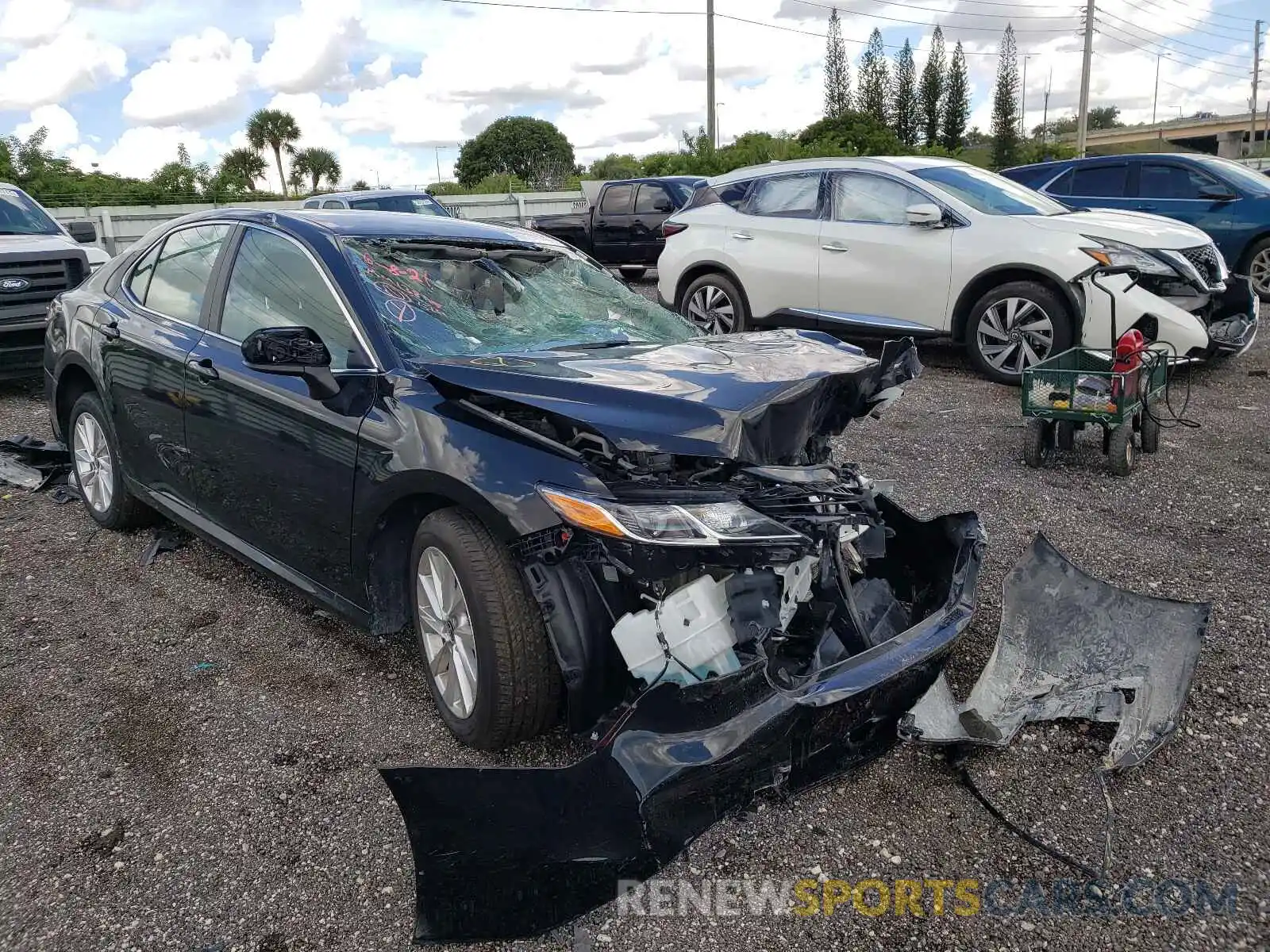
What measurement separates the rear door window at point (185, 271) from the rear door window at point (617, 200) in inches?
441

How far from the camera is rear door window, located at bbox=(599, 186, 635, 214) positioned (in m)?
15.0

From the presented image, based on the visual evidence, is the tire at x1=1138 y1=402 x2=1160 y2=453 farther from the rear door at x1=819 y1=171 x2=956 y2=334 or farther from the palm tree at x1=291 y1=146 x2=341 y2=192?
the palm tree at x1=291 y1=146 x2=341 y2=192

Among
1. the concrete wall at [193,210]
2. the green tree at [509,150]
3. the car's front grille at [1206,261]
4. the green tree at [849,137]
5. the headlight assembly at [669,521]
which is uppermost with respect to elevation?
the green tree at [509,150]

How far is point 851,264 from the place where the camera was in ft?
27.2

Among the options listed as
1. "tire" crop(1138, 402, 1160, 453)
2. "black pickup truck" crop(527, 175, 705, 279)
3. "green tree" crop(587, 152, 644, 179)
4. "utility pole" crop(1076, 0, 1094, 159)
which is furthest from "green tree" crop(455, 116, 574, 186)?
"tire" crop(1138, 402, 1160, 453)

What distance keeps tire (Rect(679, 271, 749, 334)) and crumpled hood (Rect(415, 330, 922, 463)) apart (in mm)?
5792

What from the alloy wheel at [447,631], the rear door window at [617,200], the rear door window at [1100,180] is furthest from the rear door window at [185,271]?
the rear door window at [617,200]

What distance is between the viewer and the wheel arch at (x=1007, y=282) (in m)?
7.27

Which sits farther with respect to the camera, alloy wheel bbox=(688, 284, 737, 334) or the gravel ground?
alloy wheel bbox=(688, 284, 737, 334)

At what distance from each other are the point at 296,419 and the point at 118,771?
1.23 meters

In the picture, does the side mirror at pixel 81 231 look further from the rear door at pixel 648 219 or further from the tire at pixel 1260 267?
the tire at pixel 1260 267

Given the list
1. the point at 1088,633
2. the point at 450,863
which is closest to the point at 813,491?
the point at 1088,633

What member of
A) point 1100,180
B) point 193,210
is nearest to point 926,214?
point 1100,180

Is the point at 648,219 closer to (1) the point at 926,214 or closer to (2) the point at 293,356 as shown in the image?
(1) the point at 926,214
